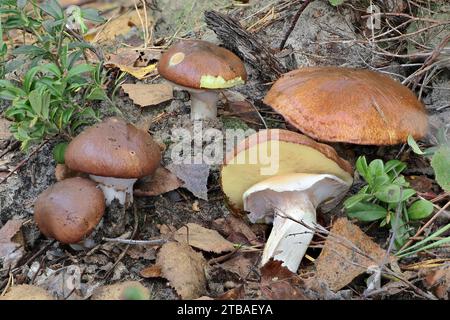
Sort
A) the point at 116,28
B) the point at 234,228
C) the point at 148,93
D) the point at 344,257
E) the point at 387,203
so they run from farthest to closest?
the point at 116,28
the point at 148,93
the point at 234,228
the point at 387,203
the point at 344,257

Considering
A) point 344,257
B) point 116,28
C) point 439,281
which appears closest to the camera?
point 439,281

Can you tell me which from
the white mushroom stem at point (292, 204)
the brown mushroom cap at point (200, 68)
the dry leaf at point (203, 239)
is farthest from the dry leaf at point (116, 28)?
the white mushroom stem at point (292, 204)

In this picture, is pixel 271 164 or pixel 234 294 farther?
pixel 271 164

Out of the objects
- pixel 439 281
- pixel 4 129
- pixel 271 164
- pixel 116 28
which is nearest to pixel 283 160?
pixel 271 164

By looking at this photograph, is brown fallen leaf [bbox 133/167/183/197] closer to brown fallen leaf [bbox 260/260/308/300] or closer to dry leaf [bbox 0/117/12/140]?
brown fallen leaf [bbox 260/260/308/300]

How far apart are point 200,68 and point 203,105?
0.38 meters

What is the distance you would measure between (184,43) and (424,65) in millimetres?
1368

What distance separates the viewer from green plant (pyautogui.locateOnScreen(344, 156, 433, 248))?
258cm

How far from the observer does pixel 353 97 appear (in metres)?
2.71

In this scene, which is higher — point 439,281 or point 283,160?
point 283,160

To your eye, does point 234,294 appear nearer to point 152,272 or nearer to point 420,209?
point 152,272

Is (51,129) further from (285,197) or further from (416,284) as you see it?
(416,284)

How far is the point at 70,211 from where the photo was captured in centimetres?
265

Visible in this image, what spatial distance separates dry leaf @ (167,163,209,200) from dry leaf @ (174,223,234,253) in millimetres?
208
